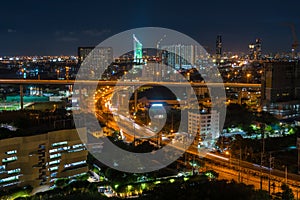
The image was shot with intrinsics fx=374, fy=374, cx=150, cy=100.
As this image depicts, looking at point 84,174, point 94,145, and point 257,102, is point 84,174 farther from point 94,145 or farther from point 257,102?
point 257,102

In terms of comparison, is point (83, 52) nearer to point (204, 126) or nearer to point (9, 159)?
point (204, 126)

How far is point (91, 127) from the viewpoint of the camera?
6598 mm

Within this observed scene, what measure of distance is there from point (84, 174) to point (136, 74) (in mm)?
10123

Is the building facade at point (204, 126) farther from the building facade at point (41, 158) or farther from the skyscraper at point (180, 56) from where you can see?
the skyscraper at point (180, 56)

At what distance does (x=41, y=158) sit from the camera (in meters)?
3.92

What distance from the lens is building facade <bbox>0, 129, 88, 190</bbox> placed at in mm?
3706

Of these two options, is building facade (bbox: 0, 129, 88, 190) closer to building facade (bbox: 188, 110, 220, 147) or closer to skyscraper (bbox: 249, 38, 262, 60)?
building facade (bbox: 188, 110, 220, 147)

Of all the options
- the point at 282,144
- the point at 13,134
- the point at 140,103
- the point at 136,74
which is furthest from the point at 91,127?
the point at 136,74

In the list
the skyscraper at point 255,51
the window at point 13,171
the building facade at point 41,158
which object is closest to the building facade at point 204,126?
the building facade at point 41,158

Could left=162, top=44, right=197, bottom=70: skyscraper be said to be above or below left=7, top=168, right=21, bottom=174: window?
above

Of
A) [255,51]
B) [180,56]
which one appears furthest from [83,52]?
[255,51]

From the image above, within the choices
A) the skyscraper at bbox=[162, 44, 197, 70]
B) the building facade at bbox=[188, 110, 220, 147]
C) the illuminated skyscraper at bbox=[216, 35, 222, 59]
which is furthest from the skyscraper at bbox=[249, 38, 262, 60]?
the building facade at bbox=[188, 110, 220, 147]

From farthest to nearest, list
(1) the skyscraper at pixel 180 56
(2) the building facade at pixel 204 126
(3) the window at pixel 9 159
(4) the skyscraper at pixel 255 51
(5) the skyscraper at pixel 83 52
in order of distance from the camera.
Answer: (4) the skyscraper at pixel 255 51 → (5) the skyscraper at pixel 83 52 → (1) the skyscraper at pixel 180 56 → (2) the building facade at pixel 204 126 → (3) the window at pixel 9 159

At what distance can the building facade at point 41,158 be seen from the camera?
3706mm
